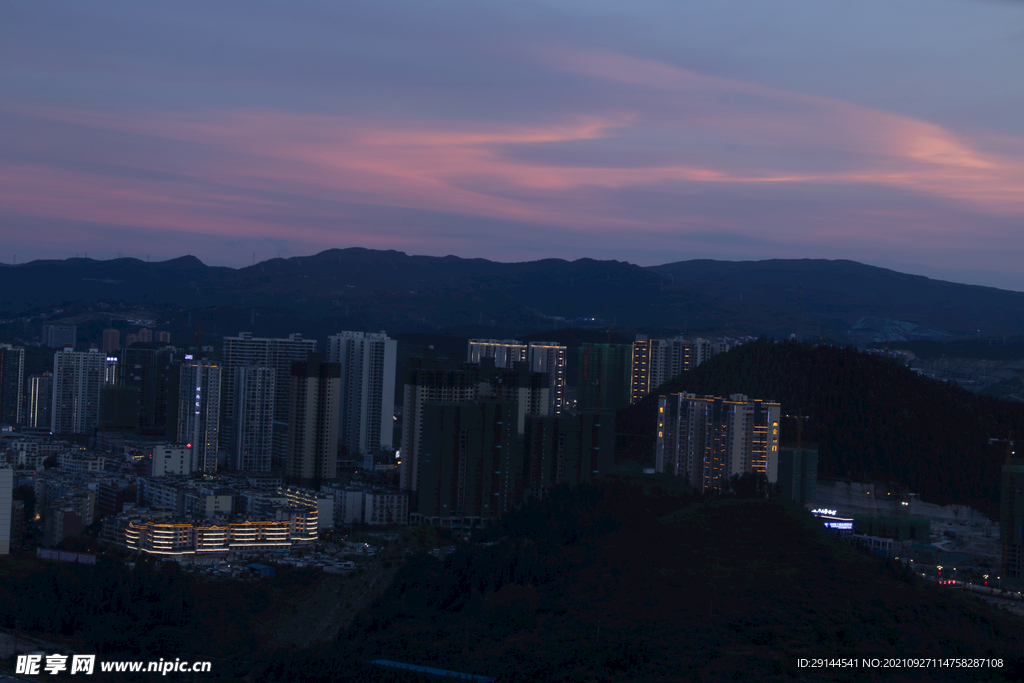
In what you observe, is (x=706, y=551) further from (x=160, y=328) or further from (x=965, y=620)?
(x=160, y=328)

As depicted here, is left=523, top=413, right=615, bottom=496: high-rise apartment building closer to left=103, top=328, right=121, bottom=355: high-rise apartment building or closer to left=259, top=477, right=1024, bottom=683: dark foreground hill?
left=259, top=477, right=1024, bottom=683: dark foreground hill

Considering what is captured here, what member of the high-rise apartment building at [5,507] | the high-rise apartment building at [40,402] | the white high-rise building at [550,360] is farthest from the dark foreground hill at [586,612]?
the high-rise apartment building at [40,402]

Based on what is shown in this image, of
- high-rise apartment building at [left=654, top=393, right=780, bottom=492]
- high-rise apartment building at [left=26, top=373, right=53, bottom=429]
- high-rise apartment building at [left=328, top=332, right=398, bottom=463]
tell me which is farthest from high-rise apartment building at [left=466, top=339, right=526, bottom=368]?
high-rise apartment building at [left=26, top=373, right=53, bottom=429]

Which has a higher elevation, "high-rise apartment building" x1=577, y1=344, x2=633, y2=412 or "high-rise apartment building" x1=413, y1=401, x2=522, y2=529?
"high-rise apartment building" x1=577, y1=344, x2=633, y2=412

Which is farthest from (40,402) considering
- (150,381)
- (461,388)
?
(461,388)

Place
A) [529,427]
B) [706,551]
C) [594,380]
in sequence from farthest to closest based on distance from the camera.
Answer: [594,380], [529,427], [706,551]

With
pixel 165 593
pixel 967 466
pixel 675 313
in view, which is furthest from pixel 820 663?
pixel 675 313

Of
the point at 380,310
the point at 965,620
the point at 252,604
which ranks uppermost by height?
the point at 380,310

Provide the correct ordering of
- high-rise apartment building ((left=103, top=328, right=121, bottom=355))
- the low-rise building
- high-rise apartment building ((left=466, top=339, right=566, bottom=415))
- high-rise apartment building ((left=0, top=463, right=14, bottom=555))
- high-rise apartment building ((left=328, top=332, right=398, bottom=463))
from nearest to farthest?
high-rise apartment building ((left=0, top=463, right=14, bottom=555)) < the low-rise building < high-rise apartment building ((left=328, top=332, right=398, bottom=463)) < high-rise apartment building ((left=466, top=339, right=566, bottom=415)) < high-rise apartment building ((left=103, top=328, right=121, bottom=355))
